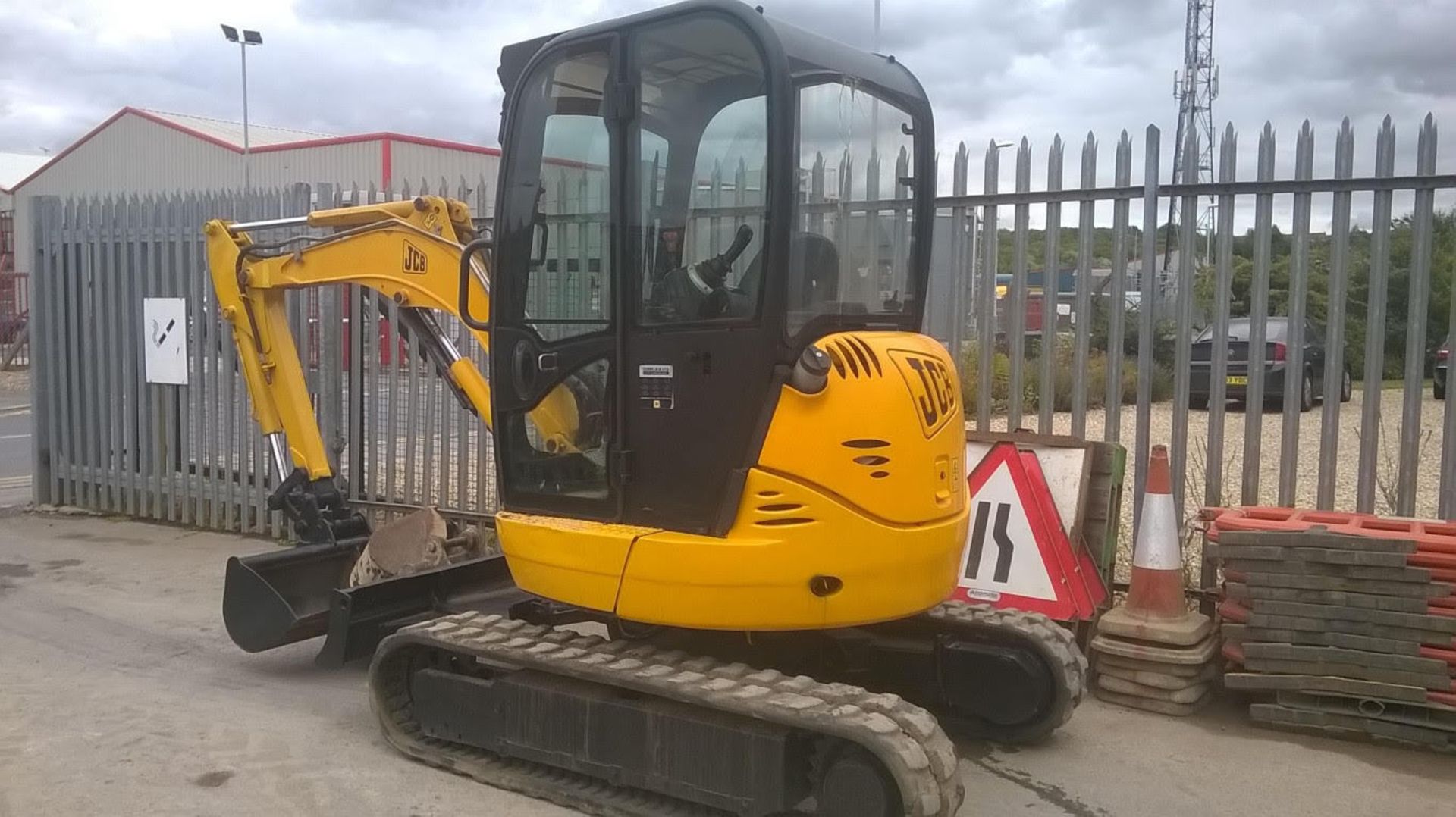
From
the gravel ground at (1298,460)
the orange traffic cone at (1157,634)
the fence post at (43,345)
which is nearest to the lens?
the orange traffic cone at (1157,634)

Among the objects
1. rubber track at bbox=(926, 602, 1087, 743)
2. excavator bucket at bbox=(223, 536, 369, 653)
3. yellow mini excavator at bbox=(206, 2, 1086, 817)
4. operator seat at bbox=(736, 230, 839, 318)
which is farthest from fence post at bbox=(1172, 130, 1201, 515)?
excavator bucket at bbox=(223, 536, 369, 653)

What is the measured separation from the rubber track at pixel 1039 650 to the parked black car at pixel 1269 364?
191 cm

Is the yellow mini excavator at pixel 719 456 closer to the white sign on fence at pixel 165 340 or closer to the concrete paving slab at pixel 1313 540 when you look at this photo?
the concrete paving slab at pixel 1313 540

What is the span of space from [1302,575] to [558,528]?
3.12m

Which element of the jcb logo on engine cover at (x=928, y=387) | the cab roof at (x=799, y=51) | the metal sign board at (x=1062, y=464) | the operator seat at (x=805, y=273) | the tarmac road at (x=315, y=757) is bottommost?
the tarmac road at (x=315, y=757)

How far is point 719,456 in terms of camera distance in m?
4.12

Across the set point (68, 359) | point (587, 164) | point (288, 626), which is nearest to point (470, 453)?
point (288, 626)

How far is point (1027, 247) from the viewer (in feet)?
21.7

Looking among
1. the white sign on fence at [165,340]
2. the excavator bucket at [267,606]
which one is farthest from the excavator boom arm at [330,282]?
the white sign on fence at [165,340]

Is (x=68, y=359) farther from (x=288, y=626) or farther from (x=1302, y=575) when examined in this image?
(x=1302, y=575)

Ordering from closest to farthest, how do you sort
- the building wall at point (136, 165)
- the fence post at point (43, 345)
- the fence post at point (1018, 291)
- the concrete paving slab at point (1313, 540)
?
the concrete paving slab at point (1313, 540), the fence post at point (1018, 291), the fence post at point (43, 345), the building wall at point (136, 165)

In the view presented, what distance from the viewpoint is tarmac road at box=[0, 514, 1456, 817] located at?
4.45 m

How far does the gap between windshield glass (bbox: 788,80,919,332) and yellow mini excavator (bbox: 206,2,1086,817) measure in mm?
13

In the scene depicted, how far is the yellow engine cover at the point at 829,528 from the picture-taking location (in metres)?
4.00
